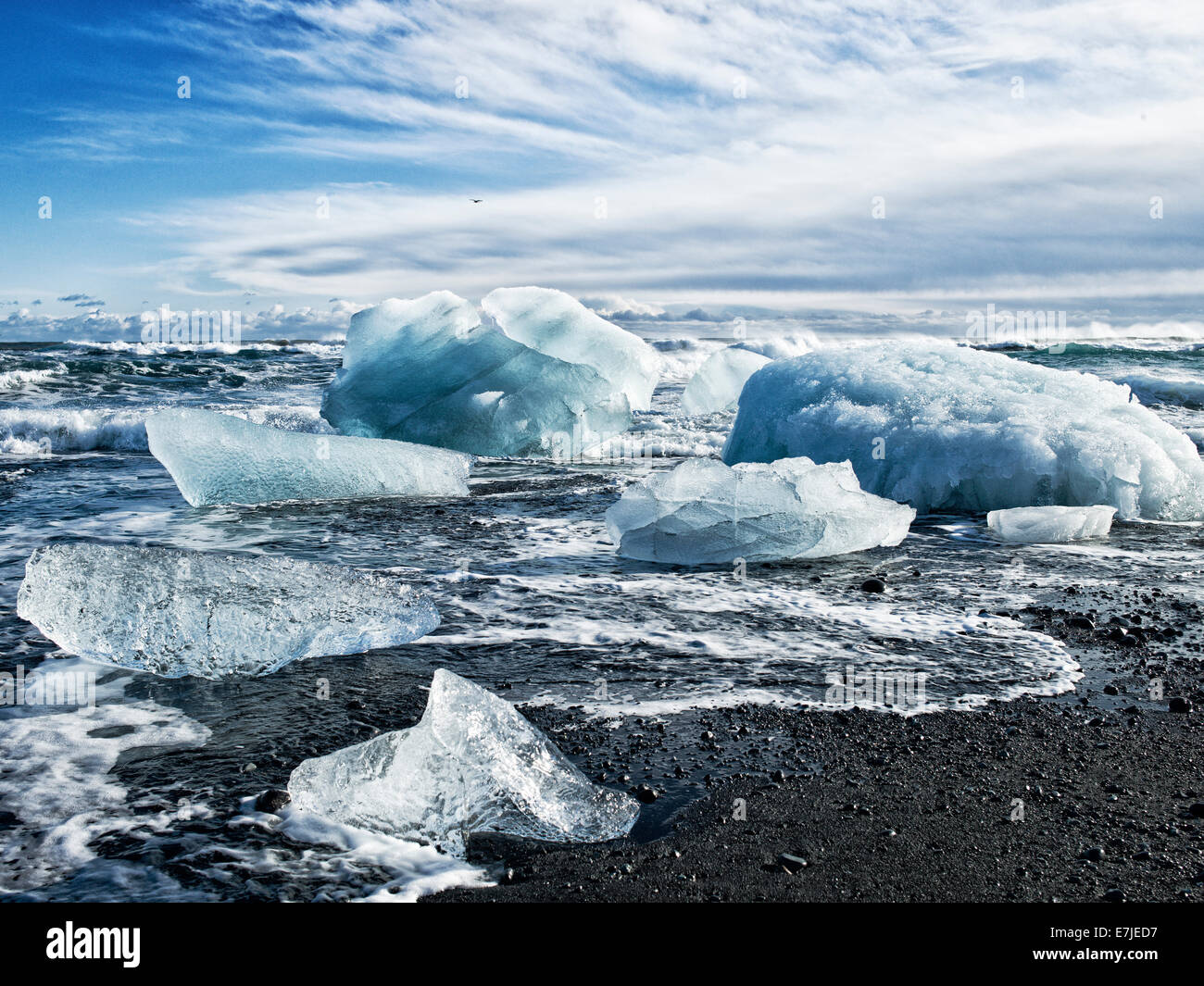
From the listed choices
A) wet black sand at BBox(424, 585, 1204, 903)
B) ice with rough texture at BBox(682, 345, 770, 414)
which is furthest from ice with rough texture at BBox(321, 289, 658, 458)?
wet black sand at BBox(424, 585, 1204, 903)

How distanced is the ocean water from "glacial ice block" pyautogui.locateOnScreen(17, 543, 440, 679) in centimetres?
11

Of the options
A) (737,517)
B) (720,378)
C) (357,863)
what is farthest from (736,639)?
(720,378)

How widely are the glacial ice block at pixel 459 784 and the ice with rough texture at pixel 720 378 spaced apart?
1130 cm

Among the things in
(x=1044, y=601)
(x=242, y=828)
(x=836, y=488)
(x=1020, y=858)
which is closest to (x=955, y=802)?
(x=1020, y=858)

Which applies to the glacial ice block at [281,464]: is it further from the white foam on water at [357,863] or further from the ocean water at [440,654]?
the white foam on water at [357,863]

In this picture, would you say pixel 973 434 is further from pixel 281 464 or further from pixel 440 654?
pixel 281 464

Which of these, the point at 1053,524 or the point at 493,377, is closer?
the point at 1053,524

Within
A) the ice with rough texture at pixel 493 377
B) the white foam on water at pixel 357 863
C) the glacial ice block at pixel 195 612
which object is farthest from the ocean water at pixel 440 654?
the ice with rough texture at pixel 493 377

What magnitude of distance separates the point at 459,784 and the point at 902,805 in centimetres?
131

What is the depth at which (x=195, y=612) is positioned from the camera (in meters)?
4.00

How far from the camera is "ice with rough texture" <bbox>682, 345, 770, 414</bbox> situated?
1402 centimetres

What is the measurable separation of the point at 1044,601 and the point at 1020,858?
9.01 feet

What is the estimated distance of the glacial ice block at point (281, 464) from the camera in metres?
7.50

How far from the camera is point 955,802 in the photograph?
9.21 feet
